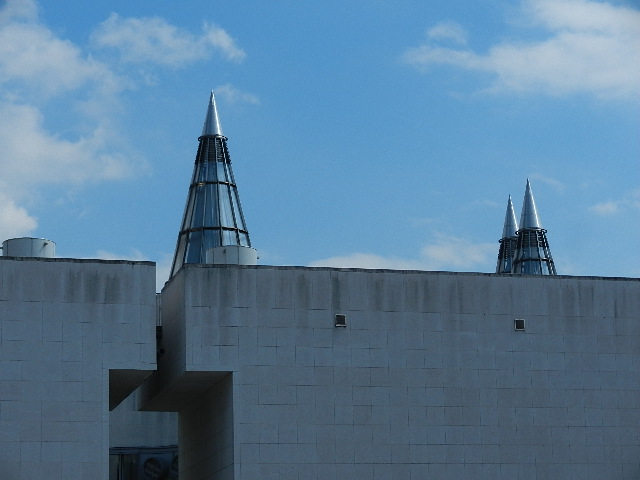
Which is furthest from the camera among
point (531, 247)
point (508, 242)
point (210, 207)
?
point (508, 242)

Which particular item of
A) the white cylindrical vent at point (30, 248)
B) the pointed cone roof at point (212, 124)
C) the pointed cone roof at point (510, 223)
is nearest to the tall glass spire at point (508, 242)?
the pointed cone roof at point (510, 223)

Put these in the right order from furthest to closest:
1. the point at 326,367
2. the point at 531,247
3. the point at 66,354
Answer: the point at 531,247 < the point at 326,367 < the point at 66,354

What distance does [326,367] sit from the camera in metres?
43.6

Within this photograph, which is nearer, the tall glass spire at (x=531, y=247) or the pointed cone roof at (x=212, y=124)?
the pointed cone roof at (x=212, y=124)

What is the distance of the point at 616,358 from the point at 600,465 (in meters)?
3.77

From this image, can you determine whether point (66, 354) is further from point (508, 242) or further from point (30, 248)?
point (508, 242)

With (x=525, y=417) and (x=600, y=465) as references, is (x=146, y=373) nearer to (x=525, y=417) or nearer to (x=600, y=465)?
(x=525, y=417)

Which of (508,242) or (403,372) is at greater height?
(508,242)

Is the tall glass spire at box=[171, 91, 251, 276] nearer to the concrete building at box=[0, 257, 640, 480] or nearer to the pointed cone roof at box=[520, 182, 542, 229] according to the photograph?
the concrete building at box=[0, 257, 640, 480]

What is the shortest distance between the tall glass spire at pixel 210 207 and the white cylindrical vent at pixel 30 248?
11.4 m

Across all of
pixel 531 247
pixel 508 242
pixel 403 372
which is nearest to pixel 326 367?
pixel 403 372

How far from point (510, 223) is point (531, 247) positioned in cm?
671

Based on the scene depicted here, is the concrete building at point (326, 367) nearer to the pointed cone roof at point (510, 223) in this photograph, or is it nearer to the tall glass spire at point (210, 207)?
the tall glass spire at point (210, 207)

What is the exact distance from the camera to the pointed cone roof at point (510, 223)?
76938 mm
